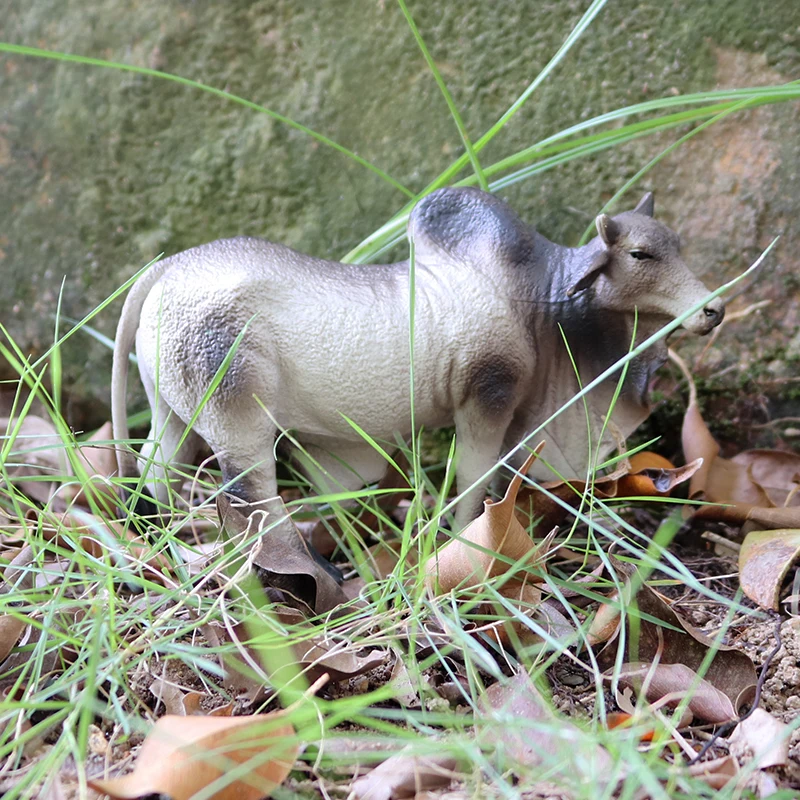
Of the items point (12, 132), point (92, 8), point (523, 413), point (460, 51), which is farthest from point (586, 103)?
point (12, 132)

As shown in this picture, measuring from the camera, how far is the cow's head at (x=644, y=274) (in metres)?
0.97

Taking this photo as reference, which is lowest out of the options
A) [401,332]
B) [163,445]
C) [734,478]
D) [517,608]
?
[734,478]

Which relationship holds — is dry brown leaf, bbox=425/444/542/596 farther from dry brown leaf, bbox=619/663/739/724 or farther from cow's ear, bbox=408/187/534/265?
cow's ear, bbox=408/187/534/265

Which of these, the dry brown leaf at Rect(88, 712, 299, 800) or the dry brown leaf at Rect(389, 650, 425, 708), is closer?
the dry brown leaf at Rect(88, 712, 299, 800)

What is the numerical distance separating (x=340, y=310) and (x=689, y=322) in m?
0.40

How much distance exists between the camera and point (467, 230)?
104 cm

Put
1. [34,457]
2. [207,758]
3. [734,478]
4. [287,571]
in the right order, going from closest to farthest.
Answer: [207,758], [287,571], [734,478], [34,457]

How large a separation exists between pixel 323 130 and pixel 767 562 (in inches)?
34.8

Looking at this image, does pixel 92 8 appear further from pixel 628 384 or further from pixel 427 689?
pixel 427 689

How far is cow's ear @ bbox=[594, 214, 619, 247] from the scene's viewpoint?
37.6 inches

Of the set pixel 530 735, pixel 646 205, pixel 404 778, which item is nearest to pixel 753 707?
pixel 530 735

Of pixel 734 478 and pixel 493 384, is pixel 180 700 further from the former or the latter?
pixel 734 478

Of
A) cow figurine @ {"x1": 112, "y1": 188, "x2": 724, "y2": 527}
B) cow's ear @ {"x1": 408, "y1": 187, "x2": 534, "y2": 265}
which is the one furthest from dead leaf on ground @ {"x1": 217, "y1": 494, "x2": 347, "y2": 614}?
→ cow's ear @ {"x1": 408, "y1": 187, "x2": 534, "y2": 265}

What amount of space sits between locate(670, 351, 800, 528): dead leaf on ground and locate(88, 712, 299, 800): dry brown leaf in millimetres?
660
